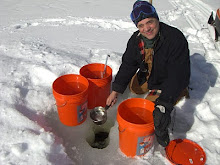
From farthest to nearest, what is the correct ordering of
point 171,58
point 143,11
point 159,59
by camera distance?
point 159,59
point 171,58
point 143,11

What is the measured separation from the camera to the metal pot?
223cm

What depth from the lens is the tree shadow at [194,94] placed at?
7.37 feet

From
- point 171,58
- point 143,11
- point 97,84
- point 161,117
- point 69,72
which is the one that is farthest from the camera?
point 69,72

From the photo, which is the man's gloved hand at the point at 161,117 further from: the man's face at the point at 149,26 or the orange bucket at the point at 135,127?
the man's face at the point at 149,26

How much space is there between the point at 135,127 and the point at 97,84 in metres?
0.77

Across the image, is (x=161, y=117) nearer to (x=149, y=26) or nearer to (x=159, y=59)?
(x=159, y=59)

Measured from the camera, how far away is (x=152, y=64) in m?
2.14

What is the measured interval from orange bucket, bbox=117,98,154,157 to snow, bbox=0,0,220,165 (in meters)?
0.13

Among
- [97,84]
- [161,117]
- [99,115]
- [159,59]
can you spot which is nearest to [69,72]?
[97,84]

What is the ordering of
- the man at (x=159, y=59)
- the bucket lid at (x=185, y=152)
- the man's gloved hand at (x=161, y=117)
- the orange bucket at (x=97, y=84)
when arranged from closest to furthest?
the man's gloved hand at (x=161, y=117)
the man at (x=159, y=59)
the bucket lid at (x=185, y=152)
the orange bucket at (x=97, y=84)

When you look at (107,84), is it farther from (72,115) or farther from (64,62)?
(64,62)

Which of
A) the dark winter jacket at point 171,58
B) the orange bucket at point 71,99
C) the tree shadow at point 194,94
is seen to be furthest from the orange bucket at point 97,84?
the tree shadow at point 194,94

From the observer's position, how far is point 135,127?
163cm

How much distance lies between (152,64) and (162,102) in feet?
1.88
